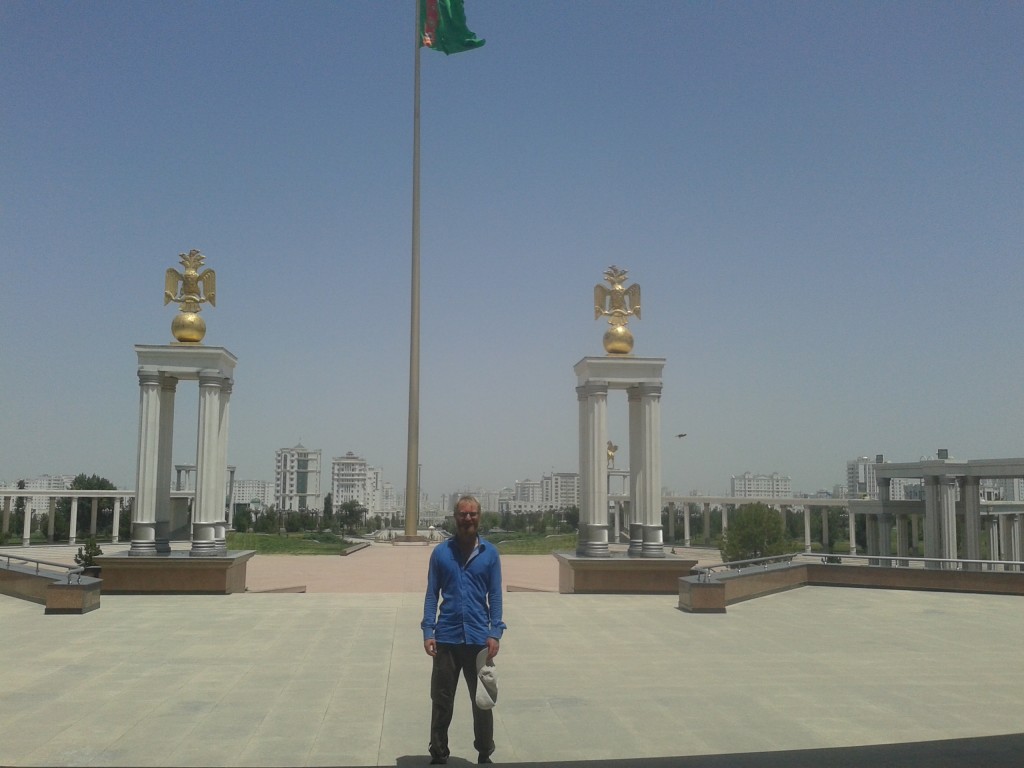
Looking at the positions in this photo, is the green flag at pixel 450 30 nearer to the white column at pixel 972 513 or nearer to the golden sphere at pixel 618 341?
the golden sphere at pixel 618 341

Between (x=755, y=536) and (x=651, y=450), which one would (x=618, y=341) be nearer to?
(x=651, y=450)


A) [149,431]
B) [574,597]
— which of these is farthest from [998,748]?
[149,431]

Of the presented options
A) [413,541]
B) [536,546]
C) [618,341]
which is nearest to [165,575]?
[618,341]

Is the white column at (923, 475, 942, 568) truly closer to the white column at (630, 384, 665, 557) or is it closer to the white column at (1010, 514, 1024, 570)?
the white column at (1010, 514, 1024, 570)

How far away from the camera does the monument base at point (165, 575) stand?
52.4 ft

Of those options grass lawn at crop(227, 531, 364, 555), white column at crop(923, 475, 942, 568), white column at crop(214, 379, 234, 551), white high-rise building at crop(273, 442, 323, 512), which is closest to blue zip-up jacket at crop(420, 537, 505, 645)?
white column at crop(214, 379, 234, 551)

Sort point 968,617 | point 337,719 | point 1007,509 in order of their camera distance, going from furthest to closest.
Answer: point 1007,509
point 968,617
point 337,719

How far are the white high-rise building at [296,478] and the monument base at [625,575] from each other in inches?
5823

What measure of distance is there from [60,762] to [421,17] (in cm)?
3247

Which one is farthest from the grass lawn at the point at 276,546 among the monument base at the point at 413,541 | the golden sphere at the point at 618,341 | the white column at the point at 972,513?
the white column at the point at 972,513

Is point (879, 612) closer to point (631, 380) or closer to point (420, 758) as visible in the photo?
point (631, 380)

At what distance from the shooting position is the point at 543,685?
8.88 metres

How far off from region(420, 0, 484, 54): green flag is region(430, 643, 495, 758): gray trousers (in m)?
29.6

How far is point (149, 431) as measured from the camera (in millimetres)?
16906
